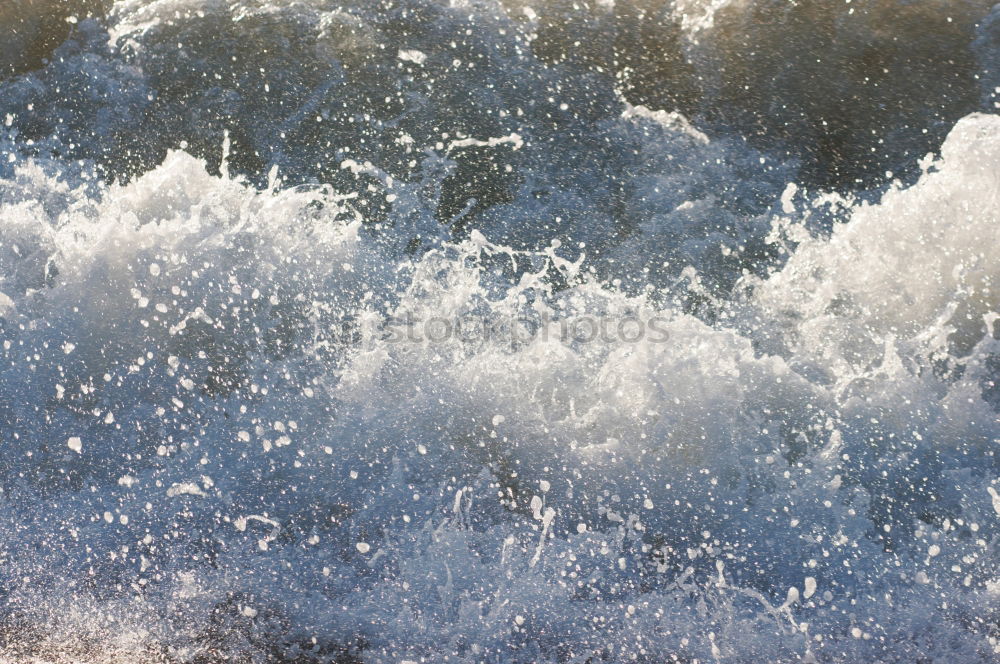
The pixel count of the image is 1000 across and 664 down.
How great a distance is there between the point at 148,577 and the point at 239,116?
1172 millimetres

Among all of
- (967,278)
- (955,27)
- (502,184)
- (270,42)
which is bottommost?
(967,278)

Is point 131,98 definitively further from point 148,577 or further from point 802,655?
point 802,655

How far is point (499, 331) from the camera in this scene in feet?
6.17

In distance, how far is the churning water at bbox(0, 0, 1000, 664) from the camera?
5.69 ft

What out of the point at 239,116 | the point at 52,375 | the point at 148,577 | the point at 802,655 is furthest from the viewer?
the point at 239,116

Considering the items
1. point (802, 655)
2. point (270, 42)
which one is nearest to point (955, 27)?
point (802, 655)

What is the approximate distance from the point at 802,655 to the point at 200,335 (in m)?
1.54

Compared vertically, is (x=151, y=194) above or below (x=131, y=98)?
below

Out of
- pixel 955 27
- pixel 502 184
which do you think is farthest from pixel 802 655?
pixel 955 27

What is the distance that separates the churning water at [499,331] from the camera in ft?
5.69

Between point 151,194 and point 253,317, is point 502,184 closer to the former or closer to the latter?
point 253,317

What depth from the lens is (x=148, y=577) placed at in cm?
182

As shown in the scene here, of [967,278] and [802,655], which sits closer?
[802,655]

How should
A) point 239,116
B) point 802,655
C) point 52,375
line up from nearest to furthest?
point 802,655 < point 52,375 < point 239,116
